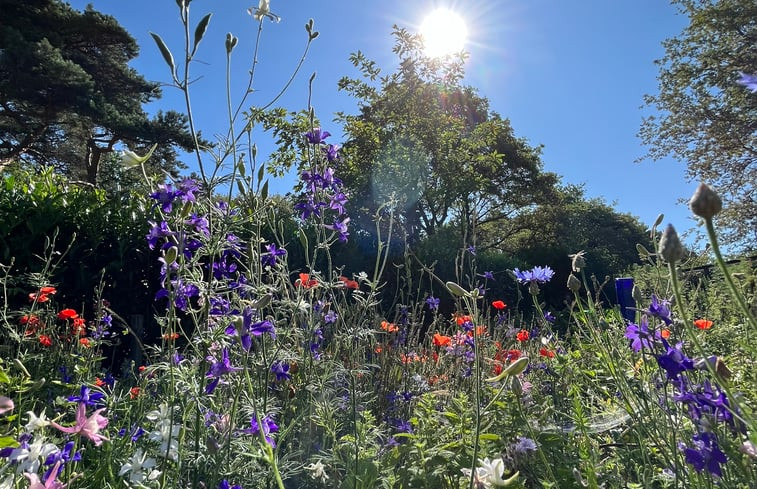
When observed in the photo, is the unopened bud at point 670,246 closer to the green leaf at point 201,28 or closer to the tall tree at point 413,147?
the green leaf at point 201,28

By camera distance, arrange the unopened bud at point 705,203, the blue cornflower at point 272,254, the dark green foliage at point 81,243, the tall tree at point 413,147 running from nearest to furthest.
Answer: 1. the unopened bud at point 705,203
2. the blue cornflower at point 272,254
3. the dark green foliage at point 81,243
4. the tall tree at point 413,147

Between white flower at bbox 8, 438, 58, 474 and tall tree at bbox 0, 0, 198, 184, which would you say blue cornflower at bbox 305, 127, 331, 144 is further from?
tall tree at bbox 0, 0, 198, 184

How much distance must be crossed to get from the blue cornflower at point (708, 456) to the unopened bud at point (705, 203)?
29.7 inches

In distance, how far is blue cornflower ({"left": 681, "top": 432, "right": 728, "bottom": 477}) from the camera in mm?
1156

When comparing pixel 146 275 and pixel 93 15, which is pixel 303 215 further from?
pixel 93 15

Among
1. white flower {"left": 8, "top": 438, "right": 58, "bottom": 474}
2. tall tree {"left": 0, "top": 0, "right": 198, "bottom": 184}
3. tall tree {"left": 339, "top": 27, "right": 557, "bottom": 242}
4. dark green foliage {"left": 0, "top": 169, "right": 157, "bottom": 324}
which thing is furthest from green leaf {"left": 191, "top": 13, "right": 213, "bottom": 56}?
tall tree {"left": 0, "top": 0, "right": 198, "bottom": 184}

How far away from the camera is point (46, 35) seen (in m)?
14.6

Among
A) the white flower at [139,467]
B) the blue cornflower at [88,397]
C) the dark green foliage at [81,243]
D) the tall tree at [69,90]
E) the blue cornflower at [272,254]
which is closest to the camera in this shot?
the white flower at [139,467]

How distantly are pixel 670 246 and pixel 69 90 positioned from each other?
1681 centimetres

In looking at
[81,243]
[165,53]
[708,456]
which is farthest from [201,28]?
[81,243]

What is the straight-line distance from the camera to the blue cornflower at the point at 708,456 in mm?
1156

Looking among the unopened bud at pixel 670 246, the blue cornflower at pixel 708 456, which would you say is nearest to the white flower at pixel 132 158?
the unopened bud at pixel 670 246

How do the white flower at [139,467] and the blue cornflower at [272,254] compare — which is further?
the blue cornflower at [272,254]

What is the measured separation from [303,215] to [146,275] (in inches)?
110
